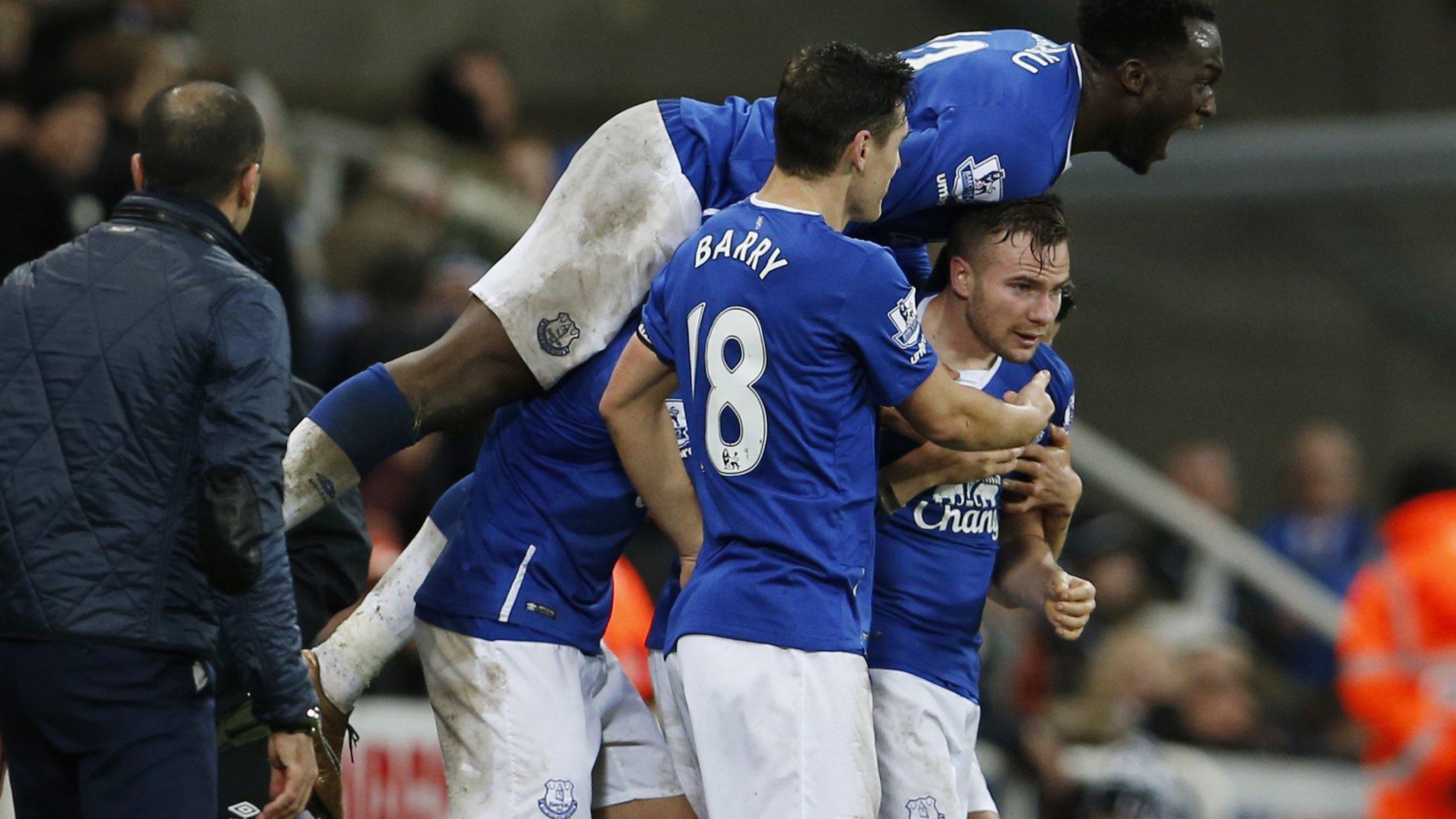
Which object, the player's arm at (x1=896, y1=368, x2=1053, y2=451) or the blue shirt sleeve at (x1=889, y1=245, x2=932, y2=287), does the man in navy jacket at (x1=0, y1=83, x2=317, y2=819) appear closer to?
the player's arm at (x1=896, y1=368, x2=1053, y2=451)

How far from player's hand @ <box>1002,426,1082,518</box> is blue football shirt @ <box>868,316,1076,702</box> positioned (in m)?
0.08

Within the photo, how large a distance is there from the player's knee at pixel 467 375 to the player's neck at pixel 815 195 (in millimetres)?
919

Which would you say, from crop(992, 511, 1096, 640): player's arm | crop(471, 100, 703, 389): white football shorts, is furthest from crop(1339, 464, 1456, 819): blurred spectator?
crop(471, 100, 703, 389): white football shorts

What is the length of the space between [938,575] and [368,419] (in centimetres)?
142

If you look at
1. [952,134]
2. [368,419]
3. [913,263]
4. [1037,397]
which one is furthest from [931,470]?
[368,419]

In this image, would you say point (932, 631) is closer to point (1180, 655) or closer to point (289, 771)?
point (289, 771)

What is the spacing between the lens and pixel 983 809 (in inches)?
196

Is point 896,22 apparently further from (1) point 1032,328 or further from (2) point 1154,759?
(1) point 1032,328

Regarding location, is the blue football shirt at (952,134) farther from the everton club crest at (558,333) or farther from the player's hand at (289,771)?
the player's hand at (289,771)

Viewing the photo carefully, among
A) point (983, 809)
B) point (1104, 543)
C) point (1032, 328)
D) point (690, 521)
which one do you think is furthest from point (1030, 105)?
point (1104, 543)

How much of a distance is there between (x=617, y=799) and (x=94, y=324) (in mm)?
1676

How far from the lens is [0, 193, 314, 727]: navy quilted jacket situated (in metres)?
4.30

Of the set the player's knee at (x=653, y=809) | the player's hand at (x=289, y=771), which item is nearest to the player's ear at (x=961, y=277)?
the player's knee at (x=653, y=809)

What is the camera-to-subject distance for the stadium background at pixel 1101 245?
8.73 meters
